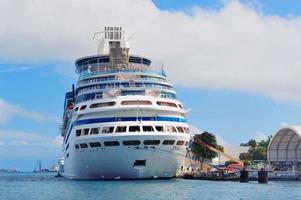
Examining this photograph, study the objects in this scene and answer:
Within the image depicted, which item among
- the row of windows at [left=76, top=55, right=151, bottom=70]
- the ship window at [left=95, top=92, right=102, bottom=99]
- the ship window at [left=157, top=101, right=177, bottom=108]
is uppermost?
the row of windows at [left=76, top=55, right=151, bottom=70]

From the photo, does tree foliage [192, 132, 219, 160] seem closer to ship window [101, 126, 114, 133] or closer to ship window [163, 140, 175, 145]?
ship window [163, 140, 175, 145]

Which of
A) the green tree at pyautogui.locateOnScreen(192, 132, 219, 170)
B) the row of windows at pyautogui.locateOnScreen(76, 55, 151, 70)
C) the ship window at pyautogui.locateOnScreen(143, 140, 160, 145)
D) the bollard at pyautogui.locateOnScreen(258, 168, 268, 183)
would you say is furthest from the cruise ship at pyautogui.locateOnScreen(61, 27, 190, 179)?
the green tree at pyautogui.locateOnScreen(192, 132, 219, 170)

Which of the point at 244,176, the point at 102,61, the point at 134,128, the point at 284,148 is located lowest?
the point at 244,176

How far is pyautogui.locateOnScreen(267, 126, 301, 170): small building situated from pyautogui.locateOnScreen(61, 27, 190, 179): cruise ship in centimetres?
2776

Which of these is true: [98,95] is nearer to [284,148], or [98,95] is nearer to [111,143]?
[111,143]

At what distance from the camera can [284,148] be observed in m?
106

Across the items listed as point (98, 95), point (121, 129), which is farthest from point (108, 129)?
point (98, 95)

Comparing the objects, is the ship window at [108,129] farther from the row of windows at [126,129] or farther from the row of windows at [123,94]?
the row of windows at [123,94]

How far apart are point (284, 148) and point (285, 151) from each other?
23.8 inches

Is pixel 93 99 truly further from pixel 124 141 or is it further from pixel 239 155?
pixel 239 155

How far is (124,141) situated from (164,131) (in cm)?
563

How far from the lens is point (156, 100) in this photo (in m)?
78.6

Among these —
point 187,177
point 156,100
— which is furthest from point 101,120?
point 187,177

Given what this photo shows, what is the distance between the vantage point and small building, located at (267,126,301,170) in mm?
104562
